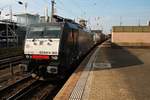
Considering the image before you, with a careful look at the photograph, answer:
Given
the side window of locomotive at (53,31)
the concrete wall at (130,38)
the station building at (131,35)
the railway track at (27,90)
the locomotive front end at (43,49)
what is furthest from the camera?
the station building at (131,35)

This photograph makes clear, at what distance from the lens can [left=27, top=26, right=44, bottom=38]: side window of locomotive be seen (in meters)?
12.6

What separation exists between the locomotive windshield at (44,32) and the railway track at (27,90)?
7.12 feet

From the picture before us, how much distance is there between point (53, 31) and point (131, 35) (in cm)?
4536

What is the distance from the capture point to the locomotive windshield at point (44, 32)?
1220cm

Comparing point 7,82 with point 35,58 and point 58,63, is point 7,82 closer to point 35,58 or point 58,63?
point 35,58

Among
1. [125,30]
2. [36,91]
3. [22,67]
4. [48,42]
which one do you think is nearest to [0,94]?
[36,91]

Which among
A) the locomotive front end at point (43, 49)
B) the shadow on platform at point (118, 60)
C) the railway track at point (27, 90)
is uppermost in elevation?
the locomotive front end at point (43, 49)

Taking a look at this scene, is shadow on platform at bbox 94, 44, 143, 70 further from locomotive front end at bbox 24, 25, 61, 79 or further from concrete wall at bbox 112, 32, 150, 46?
concrete wall at bbox 112, 32, 150, 46

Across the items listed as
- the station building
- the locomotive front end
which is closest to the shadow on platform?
the locomotive front end

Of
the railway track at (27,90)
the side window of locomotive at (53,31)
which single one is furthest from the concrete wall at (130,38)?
the railway track at (27,90)

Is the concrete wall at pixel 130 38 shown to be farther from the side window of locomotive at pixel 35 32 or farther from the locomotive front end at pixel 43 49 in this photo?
the locomotive front end at pixel 43 49

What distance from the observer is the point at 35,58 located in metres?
12.0

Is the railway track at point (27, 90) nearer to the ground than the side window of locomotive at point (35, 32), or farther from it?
nearer to the ground

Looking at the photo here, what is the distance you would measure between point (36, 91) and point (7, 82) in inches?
72.0
